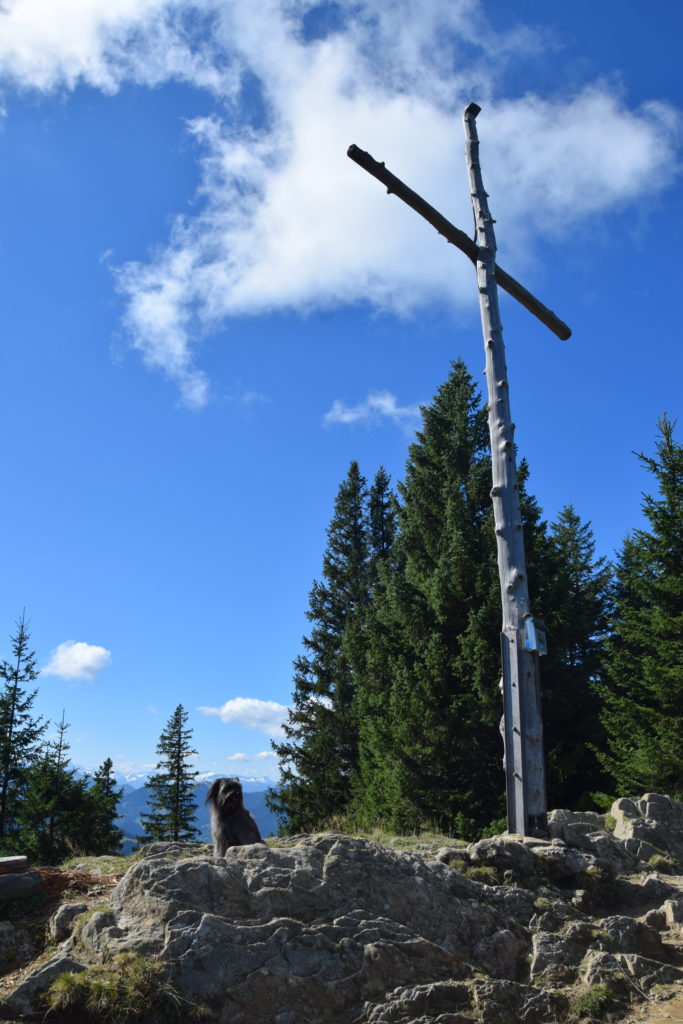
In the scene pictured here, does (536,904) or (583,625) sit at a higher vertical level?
(583,625)

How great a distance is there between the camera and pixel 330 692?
31.3m

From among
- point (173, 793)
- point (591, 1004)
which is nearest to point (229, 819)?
point (591, 1004)

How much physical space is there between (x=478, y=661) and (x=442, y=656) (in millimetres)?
1404

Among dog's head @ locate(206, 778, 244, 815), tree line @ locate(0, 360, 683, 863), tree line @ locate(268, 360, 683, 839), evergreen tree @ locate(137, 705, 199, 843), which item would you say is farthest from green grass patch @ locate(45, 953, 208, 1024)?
evergreen tree @ locate(137, 705, 199, 843)

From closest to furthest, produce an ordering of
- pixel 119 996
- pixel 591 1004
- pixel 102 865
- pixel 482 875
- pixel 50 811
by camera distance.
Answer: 1. pixel 119 996
2. pixel 591 1004
3. pixel 482 875
4. pixel 102 865
5. pixel 50 811

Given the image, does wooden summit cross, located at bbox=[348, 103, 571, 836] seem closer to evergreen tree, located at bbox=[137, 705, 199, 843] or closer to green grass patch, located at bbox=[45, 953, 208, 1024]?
green grass patch, located at bbox=[45, 953, 208, 1024]

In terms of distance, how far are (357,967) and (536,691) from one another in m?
4.81

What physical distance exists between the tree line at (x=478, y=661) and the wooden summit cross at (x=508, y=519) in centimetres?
649

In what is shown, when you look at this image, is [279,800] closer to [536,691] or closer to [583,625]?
[583,625]

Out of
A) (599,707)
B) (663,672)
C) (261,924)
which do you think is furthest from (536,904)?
(599,707)

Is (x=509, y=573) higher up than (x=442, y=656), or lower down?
higher up

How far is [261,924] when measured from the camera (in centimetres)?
486

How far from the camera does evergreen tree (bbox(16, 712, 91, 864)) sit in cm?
2236

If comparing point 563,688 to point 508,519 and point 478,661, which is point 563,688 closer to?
point 478,661
